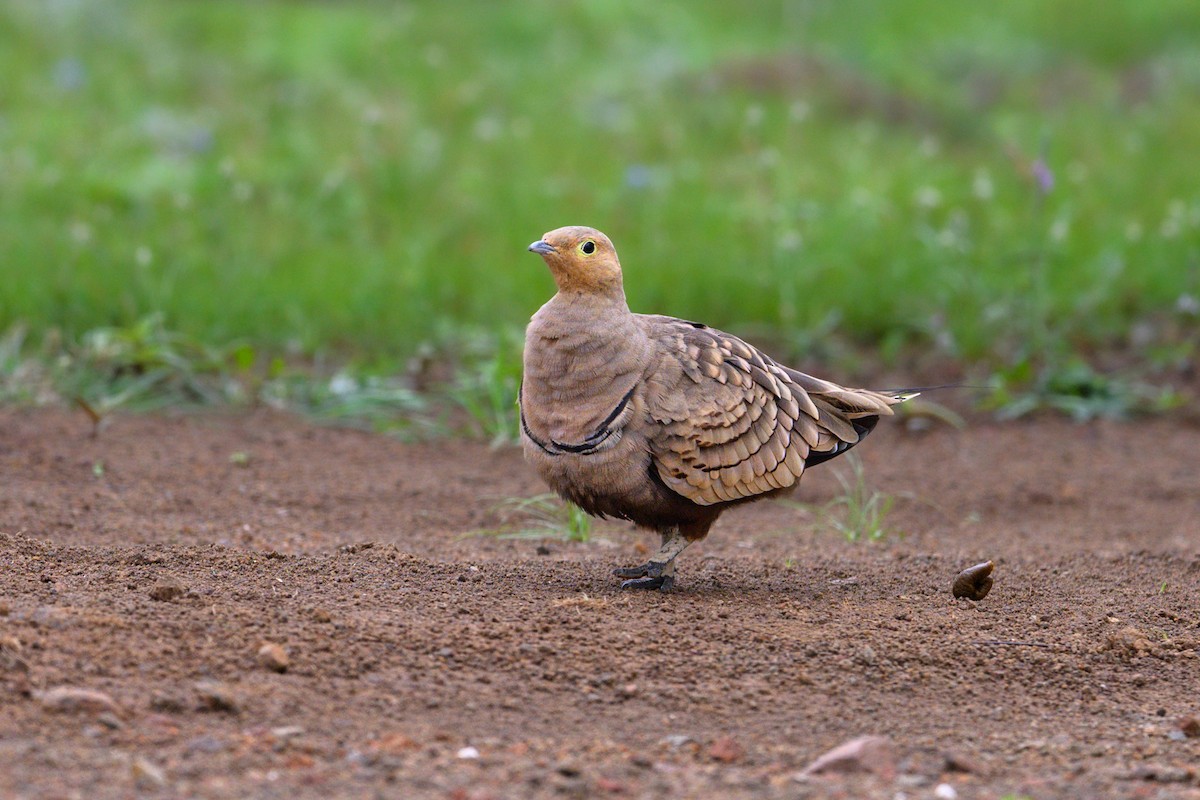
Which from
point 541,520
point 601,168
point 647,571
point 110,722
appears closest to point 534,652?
point 647,571

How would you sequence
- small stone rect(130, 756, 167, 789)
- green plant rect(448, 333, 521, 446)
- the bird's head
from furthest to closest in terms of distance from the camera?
green plant rect(448, 333, 521, 446) → the bird's head → small stone rect(130, 756, 167, 789)

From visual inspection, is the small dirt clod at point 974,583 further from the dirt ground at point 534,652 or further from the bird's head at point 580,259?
the bird's head at point 580,259

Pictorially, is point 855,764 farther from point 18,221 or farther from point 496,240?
point 18,221

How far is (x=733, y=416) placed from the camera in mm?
3945

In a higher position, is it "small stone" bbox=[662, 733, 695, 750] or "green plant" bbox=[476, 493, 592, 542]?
"small stone" bbox=[662, 733, 695, 750]

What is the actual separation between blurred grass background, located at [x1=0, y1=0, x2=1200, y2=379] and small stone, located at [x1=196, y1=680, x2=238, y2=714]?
152 inches

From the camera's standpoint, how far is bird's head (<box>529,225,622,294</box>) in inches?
154

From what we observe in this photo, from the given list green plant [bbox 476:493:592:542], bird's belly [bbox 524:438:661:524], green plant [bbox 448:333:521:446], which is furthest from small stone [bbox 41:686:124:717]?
green plant [bbox 448:333:521:446]

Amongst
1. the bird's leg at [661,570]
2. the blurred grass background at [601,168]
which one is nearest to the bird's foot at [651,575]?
the bird's leg at [661,570]

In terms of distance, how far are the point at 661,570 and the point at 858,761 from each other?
4.01 feet

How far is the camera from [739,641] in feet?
11.7

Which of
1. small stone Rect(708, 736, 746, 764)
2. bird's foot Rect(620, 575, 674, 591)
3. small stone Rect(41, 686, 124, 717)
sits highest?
small stone Rect(41, 686, 124, 717)

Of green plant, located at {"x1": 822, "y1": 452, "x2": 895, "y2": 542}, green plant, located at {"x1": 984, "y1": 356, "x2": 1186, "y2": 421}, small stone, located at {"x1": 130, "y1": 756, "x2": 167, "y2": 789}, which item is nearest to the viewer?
small stone, located at {"x1": 130, "y1": 756, "x2": 167, "y2": 789}

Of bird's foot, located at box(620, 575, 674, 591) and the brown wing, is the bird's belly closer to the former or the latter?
the brown wing
